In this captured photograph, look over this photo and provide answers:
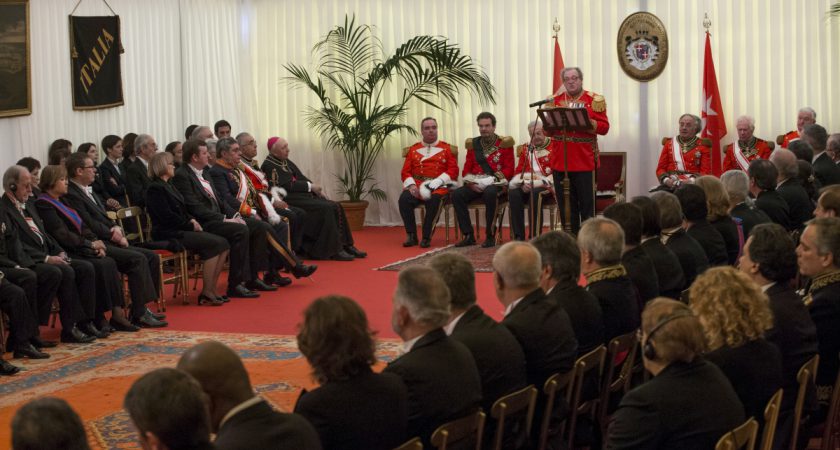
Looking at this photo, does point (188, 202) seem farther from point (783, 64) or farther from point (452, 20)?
point (783, 64)

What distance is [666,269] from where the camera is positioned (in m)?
5.55

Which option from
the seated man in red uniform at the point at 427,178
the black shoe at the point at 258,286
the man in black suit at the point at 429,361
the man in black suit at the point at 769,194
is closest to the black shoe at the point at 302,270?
the black shoe at the point at 258,286

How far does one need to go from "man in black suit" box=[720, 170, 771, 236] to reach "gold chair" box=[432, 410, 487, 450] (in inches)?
149

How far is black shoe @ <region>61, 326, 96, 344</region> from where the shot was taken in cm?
762

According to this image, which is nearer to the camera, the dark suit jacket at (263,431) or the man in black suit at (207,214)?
the dark suit jacket at (263,431)

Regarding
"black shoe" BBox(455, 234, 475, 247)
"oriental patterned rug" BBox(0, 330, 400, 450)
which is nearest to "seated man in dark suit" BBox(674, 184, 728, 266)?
"oriental patterned rug" BBox(0, 330, 400, 450)

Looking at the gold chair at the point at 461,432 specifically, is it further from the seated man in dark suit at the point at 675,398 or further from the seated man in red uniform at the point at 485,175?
the seated man in red uniform at the point at 485,175

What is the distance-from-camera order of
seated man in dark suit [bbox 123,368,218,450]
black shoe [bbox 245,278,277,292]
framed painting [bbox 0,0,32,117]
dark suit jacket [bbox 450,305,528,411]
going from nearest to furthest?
seated man in dark suit [bbox 123,368,218,450]
dark suit jacket [bbox 450,305,528,411]
black shoe [bbox 245,278,277,292]
framed painting [bbox 0,0,32,117]

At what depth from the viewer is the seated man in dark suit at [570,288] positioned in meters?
4.53

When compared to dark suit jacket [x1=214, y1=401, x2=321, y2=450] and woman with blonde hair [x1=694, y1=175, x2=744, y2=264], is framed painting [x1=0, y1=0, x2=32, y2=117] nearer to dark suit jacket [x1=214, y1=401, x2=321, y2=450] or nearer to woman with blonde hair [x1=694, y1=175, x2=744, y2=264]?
woman with blonde hair [x1=694, y1=175, x2=744, y2=264]

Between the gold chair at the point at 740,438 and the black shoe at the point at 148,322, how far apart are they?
5713 millimetres

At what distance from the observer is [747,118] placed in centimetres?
1170

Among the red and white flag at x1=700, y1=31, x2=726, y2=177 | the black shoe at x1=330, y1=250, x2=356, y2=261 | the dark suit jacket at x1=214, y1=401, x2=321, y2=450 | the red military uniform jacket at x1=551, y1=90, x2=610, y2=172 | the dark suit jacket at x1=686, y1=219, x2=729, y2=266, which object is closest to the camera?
the dark suit jacket at x1=214, y1=401, x2=321, y2=450

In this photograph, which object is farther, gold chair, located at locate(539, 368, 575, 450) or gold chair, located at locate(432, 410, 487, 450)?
gold chair, located at locate(539, 368, 575, 450)
